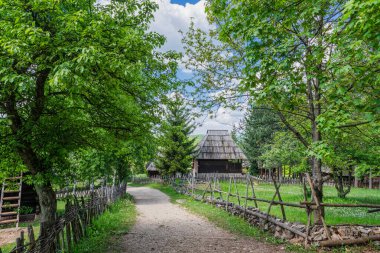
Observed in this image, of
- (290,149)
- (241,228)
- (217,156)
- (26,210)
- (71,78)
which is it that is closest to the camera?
(71,78)

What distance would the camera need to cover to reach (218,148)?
3809 cm

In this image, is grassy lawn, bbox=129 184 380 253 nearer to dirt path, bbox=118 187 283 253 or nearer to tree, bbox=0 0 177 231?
dirt path, bbox=118 187 283 253

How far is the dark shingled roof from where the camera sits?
36969 millimetres

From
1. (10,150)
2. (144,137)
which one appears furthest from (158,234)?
(10,150)

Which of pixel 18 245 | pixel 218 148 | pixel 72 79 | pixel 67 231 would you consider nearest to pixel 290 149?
pixel 67 231

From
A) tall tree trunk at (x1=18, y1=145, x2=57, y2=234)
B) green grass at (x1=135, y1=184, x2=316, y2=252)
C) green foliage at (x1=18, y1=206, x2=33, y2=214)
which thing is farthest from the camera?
green foliage at (x1=18, y1=206, x2=33, y2=214)

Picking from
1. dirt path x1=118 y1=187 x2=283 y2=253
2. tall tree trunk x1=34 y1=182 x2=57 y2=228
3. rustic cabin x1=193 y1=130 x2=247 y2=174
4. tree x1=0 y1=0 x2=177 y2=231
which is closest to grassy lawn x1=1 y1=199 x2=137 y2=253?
dirt path x1=118 y1=187 x2=283 y2=253

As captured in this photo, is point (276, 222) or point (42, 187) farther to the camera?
point (276, 222)

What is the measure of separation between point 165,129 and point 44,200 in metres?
3.82

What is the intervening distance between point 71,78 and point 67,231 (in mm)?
5202

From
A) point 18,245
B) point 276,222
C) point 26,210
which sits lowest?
point 26,210

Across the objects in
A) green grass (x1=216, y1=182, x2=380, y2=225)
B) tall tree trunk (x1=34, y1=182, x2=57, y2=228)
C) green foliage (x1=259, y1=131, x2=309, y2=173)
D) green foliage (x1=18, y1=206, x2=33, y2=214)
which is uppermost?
green foliage (x1=259, y1=131, x2=309, y2=173)

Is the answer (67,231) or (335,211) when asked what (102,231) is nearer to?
(67,231)

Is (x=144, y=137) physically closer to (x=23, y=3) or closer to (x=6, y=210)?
(x=23, y=3)
